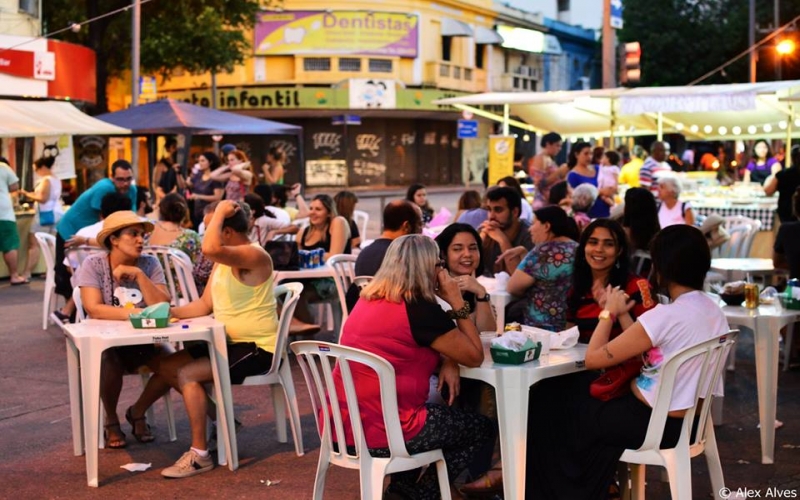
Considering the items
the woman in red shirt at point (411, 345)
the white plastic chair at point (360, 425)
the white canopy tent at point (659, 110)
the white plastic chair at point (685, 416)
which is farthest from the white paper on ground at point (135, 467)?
the white canopy tent at point (659, 110)

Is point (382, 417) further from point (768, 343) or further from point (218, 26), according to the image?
point (218, 26)

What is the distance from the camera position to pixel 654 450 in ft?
16.0

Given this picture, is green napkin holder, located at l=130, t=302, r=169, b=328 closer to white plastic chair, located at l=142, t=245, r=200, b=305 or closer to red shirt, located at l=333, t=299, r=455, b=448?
red shirt, located at l=333, t=299, r=455, b=448

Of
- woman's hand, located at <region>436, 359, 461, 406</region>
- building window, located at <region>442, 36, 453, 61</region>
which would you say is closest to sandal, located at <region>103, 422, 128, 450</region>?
woman's hand, located at <region>436, 359, 461, 406</region>

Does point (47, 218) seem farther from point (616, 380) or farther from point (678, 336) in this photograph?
point (678, 336)

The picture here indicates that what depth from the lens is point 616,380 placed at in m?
5.04

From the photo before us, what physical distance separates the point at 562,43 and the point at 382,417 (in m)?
56.4

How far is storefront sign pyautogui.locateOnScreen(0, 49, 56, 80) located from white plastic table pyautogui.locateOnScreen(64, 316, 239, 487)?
16.1m

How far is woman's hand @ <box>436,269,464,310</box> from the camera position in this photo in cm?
518

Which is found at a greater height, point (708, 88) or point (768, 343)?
point (708, 88)

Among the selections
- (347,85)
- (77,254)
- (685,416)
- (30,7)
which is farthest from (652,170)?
(347,85)

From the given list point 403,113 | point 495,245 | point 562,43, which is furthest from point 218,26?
point 562,43

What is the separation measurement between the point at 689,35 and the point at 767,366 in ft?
144

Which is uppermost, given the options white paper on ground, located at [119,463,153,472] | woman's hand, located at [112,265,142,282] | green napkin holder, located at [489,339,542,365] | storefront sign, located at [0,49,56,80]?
storefront sign, located at [0,49,56,80]
